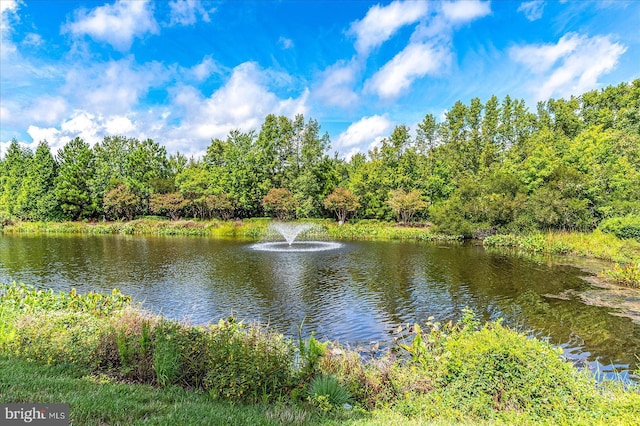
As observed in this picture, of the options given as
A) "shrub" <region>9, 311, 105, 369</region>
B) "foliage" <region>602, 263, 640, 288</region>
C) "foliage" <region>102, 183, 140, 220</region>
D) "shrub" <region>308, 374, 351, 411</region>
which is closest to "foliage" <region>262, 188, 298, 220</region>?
"foliage" <region>102, 183, 140, 220</region>

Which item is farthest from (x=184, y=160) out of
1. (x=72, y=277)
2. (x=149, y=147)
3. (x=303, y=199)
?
(x=72, y=277)

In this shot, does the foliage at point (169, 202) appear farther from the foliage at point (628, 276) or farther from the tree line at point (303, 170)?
the foliage at point (628, 276)

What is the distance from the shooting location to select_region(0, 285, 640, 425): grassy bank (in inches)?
180

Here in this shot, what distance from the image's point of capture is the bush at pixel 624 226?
75.4 feet

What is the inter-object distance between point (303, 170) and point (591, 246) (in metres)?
33.5

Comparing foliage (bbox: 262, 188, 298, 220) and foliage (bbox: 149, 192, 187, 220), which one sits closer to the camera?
foliage (bbox: 262, 188, 298, 220)

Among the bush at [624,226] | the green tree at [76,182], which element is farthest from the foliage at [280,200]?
the bush at [624,226]

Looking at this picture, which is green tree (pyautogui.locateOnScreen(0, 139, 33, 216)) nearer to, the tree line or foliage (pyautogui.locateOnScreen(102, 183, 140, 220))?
the tree line

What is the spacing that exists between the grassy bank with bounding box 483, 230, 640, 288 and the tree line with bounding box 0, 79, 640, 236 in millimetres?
6717

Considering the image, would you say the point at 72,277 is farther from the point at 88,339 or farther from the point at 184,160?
the point at 184,160

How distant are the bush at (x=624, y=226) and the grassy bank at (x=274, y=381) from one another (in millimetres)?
→ 22748

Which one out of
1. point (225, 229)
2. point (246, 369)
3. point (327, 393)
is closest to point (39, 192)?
point (225, 229)

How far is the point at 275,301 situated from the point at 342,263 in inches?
350

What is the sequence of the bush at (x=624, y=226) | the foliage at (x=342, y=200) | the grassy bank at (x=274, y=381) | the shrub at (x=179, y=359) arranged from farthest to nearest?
the foliage at (x=342, y=200) < the bush at (x=624, y=226) < the shrub at (x=179, y=359) < the grassy bank at (x=274, y=381)
